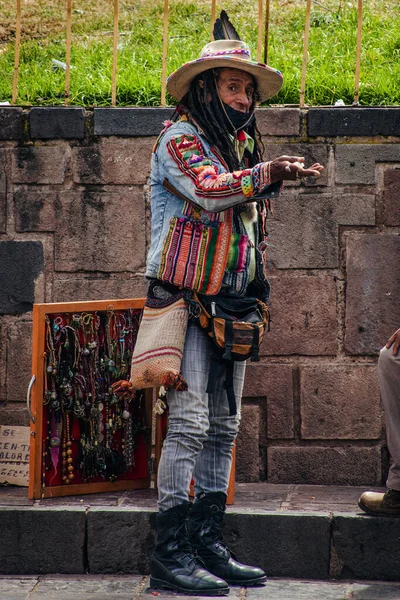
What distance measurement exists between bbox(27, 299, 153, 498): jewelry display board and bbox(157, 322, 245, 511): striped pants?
0.88m

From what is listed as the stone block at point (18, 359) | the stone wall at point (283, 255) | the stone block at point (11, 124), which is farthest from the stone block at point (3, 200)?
the stone block at point (18, 359)

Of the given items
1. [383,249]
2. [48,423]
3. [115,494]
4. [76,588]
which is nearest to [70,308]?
[48,423]

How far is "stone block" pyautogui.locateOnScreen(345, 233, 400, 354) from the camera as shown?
5.33 meters

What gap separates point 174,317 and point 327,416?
62.7 inches

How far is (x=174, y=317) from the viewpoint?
4098 mm

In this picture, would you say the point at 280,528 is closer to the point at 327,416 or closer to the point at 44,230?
the point at 327,416

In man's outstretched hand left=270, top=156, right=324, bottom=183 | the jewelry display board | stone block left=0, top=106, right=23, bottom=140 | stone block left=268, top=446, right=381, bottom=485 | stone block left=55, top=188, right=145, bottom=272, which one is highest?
stone block left=0, top=106, right=23, bottom=140

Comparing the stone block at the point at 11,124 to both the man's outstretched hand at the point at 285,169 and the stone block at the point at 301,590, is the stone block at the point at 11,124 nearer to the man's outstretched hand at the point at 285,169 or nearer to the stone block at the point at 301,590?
the man's outstretched hand at the point at 285,169

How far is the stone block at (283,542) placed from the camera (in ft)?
14.6

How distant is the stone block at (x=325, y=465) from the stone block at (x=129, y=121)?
6.18 ft

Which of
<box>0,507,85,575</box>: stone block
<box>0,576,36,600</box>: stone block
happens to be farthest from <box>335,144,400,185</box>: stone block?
<box>0,576,36,600</box>: stone block

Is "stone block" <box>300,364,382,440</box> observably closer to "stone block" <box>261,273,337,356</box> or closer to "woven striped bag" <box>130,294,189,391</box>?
"stone block" <box>261,273,337,356</box>

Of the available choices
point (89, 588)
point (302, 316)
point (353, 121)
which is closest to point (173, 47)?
point (353, 121)

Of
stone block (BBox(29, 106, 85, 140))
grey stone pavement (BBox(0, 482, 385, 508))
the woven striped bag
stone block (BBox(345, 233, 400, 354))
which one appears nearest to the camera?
the woven striped bag
